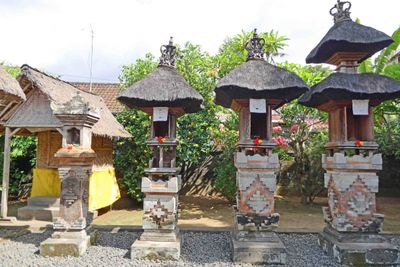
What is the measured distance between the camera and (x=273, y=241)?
517cm

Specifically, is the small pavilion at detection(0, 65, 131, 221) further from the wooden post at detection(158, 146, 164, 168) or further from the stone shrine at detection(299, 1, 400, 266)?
the stone shrine at detection(299, 1, 400, 266)

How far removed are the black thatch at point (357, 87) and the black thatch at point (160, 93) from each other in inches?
89.5

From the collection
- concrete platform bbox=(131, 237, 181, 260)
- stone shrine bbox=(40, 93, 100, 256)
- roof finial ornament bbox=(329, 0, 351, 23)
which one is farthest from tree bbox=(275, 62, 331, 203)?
stone shrine bbox=(40, 93, 100, 256)

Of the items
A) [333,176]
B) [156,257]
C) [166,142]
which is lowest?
[156,257]

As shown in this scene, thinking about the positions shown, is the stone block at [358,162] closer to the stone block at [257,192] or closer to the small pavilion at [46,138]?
the stone block at [257,192]

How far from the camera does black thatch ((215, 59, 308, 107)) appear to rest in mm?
5141

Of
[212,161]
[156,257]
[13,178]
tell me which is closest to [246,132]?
[156,257]

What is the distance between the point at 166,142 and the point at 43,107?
4.51 meters

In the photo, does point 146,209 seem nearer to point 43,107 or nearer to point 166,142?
point 166,142

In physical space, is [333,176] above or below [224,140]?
below

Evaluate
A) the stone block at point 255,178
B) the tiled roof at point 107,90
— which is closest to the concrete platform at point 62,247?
the stone block at point 255,178

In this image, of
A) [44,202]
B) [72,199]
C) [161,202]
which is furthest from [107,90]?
[161,202]

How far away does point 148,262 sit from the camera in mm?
5027

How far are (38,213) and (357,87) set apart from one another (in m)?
8.42
